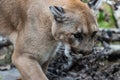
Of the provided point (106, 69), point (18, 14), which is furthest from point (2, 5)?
point (106, 69)

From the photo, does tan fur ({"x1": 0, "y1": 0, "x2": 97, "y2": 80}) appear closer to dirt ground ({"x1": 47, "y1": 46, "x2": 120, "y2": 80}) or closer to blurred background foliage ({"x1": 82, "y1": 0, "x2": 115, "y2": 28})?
dirt ground ({"x1": 47, "y1": 46, "x2": 120, "y2": 80})

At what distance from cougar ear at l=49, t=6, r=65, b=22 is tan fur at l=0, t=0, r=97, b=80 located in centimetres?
6

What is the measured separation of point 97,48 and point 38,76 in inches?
89.7

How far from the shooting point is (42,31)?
6.68m

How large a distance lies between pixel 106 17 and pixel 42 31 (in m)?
4.10

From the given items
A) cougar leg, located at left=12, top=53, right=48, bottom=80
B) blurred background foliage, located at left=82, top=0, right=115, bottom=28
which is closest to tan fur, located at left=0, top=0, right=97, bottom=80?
cougar leg, located at left=12, top=53, right=48, bottom=80

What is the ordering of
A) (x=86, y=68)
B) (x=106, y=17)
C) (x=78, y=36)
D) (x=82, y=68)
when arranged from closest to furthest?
(x=78, y=36)
(x=86, y=68)
(x=82, y=68)
(x=106, y=17)

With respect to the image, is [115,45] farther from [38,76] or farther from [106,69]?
[38,76]

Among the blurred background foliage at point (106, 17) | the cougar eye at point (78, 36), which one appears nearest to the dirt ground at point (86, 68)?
the cougar eye at point (78, 36)

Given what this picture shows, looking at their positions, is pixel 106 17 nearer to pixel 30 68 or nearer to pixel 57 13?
pixel 30 68

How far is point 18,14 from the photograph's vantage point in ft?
23.5

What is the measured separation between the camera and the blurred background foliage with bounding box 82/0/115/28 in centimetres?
1038

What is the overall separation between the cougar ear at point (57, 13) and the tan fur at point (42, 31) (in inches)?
2.4

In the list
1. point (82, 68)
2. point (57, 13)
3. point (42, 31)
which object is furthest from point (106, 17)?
point (57, 13)
